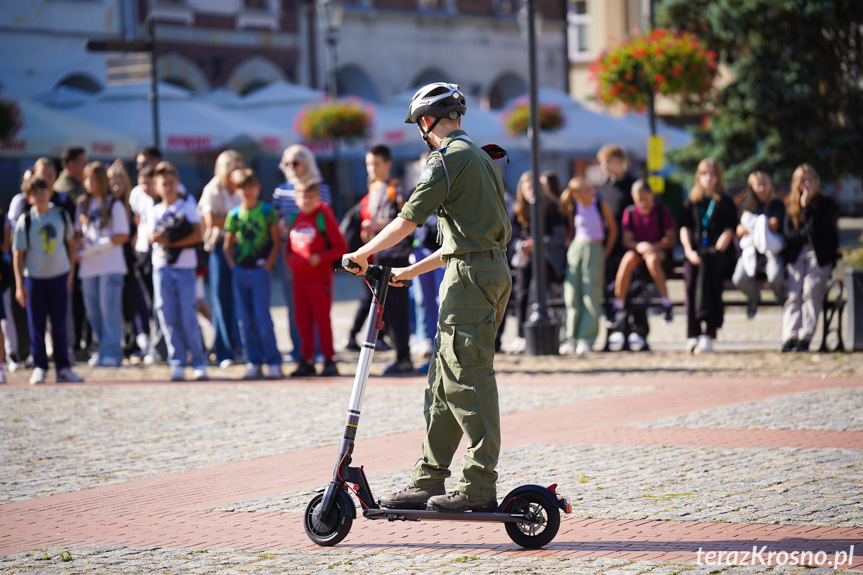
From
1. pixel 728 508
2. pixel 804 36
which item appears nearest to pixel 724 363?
pixel 728 508

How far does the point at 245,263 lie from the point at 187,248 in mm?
645

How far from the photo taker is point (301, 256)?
11.4 metres

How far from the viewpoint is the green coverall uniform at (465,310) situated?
217 inches

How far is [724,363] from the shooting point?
1201 cm

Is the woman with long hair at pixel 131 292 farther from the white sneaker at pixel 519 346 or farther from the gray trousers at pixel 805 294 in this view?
the gray trousers at pixel 805 294

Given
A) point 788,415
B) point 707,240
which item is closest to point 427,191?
point 788,415

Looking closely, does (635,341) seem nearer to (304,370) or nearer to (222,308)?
(304,370)

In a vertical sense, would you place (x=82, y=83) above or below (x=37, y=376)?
above

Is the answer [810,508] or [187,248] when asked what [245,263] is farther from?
[810,508]

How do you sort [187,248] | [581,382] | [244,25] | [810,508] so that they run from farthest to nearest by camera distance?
[244,25] → [187,248] → [581,382] → [810,508]

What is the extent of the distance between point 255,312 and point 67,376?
189 centimetres

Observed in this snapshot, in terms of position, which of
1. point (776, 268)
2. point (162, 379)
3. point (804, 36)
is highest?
point (804, 36)

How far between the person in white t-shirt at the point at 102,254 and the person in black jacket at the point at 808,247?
6.49 meters

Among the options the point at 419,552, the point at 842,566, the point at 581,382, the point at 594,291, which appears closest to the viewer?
the point at 842,566
